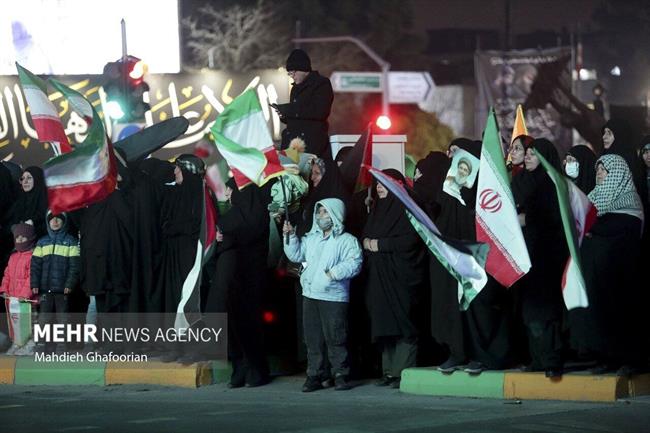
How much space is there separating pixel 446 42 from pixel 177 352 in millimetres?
113486

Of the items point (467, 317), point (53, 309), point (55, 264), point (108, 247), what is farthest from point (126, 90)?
point (467, 317)

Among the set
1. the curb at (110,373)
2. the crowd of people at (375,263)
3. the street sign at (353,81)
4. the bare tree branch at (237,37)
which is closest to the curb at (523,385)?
the crowd of people at (375,263)

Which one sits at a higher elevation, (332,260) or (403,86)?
(403,86)

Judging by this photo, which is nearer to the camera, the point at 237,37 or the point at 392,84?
the point at 392,84

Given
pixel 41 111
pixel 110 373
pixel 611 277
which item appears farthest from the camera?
pixel 41 111

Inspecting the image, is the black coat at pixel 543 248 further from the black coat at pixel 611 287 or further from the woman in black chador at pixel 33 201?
the woman in black chador at pixel 33 201

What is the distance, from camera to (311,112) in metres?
16.4

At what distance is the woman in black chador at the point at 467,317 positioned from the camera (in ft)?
47.2

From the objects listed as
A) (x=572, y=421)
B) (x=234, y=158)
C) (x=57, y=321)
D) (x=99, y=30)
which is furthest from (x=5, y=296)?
(x=99, y=30)

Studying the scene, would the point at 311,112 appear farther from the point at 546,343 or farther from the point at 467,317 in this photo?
the point at 546,343

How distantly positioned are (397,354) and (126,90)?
523 inches

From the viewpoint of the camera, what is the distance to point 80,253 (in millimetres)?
16812

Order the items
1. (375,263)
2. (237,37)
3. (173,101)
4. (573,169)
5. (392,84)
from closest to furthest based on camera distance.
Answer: (573,169), (375,263), (173,101), (392,84), (237,37)

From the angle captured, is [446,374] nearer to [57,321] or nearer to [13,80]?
[57,321]
